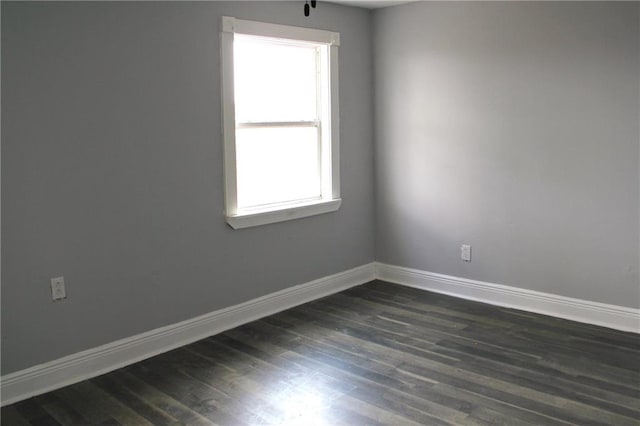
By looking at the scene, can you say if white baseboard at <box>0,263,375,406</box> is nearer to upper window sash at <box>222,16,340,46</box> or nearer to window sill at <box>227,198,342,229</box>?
window sill at <box>227,198,342,229</box>

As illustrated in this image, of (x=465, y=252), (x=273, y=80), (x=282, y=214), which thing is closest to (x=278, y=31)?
(x=273, y=80)

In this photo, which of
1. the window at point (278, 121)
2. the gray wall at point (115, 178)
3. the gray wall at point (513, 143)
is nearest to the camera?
the gray wall at point (115, 178)

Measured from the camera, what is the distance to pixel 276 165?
426 centimetres

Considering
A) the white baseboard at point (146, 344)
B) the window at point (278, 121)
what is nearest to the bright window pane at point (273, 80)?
the window at point (278, 121)

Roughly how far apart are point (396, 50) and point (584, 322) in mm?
Result: 2479

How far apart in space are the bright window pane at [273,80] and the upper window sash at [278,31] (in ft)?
0.25

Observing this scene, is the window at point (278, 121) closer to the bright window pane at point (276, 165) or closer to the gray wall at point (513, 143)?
the bright window pane at point (276, 165)

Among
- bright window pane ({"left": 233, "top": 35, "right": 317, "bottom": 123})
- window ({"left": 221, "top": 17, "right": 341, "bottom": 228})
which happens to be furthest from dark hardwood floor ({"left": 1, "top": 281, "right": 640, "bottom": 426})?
bright window pane ({"left": 233, "top": 35, "right": 317, "bottom": 123})

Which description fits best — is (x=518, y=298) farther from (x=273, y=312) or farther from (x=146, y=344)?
(x=146, y=344)

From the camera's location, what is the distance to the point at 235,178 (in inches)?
152

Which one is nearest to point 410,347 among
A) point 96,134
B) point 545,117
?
point 545,117

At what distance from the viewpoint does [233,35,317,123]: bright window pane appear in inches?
156

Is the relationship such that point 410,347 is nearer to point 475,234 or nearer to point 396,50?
point 475,234

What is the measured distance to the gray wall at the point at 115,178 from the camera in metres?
2.89
